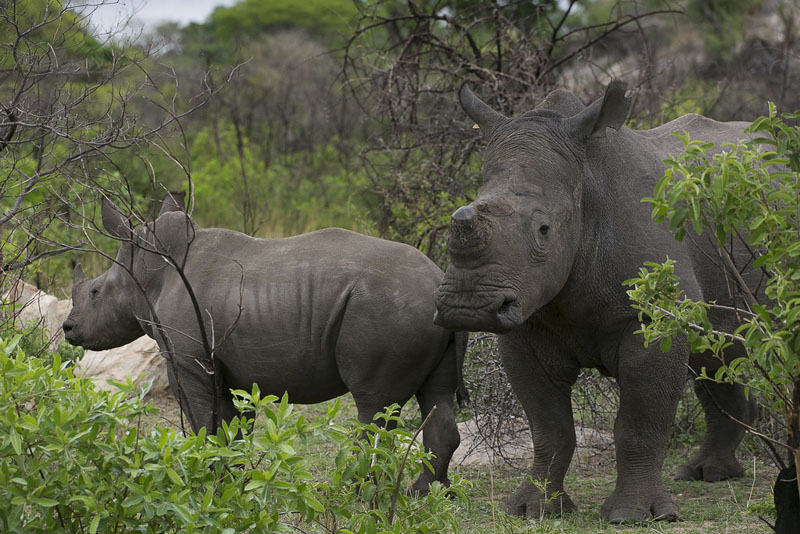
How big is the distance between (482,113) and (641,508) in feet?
6.75

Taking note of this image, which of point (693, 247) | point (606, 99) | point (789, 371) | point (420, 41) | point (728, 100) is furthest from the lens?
point (728, 100)

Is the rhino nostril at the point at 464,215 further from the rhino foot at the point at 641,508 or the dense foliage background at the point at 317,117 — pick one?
the rhino foot at the point at 641,508

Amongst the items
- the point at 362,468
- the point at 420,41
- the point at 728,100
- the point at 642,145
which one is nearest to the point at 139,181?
the point at 420,41

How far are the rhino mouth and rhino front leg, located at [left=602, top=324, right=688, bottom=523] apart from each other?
0.78m

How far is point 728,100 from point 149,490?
13.2 meters

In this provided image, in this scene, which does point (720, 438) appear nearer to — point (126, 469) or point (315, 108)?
point (126, 469)

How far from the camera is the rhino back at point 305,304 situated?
589 centimetres

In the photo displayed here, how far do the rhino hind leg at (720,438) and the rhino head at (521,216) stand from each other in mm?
2011

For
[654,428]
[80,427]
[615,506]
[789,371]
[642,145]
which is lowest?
[615,506]

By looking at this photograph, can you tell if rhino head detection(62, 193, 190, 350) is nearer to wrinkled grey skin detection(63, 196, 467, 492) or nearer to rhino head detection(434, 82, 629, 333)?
wrinkled grey skin detection(63, 196, 467, 492)

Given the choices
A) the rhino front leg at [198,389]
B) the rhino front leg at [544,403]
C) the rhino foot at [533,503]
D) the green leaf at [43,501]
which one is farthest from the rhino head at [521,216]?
the green leaf at [43,501]

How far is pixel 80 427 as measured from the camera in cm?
378

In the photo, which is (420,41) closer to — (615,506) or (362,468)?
(615,506)

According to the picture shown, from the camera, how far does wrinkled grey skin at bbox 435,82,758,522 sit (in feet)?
16.1
